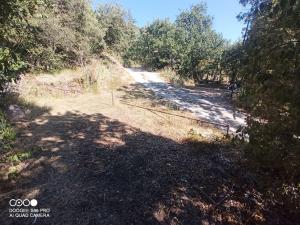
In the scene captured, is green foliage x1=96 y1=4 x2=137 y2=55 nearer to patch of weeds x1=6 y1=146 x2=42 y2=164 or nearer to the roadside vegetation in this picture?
the roadside vegetation

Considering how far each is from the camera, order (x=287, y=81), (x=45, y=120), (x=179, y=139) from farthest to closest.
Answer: (x=45, y=120)
(x=179, y=139)
(x=287, y=81)

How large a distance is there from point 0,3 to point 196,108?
38.3ft

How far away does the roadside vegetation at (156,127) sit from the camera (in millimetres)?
4316

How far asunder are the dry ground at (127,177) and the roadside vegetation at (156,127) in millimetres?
33

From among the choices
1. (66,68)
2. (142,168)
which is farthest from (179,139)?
(66,68)

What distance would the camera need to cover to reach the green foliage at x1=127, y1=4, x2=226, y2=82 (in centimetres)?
2677

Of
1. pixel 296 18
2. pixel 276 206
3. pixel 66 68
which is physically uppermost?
pixel 296 18

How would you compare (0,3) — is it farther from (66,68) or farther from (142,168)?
(66,68)

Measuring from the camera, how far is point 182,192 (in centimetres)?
567

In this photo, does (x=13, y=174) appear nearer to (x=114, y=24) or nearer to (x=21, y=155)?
(x=21, y=155)

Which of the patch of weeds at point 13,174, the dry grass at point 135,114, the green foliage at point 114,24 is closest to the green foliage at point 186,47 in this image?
the green foliage at point 114,24

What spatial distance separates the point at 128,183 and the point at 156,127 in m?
4.51

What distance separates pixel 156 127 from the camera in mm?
10094

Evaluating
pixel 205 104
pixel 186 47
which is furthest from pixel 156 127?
pixel 186 47
